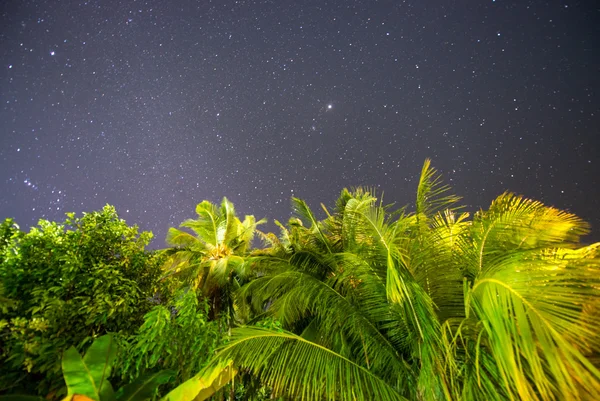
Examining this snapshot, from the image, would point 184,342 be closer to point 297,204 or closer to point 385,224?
point 385,224

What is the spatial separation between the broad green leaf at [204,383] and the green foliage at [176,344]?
74cm

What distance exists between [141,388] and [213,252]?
8941 millimetres

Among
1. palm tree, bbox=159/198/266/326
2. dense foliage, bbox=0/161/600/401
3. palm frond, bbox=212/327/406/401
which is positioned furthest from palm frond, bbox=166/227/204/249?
palm frond, bbox=212/327/406/401

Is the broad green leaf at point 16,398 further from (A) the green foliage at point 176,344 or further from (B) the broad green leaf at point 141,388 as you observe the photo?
(A) the green foliage at point 176,344

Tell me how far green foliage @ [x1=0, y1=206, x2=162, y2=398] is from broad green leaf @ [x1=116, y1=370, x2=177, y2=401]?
5.96ft

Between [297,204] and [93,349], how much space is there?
194 inches

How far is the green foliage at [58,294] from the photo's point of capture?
3.99 metres

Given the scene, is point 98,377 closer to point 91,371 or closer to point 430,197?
point 91,371

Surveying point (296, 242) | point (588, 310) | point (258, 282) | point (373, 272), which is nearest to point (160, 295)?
point (258, 282)

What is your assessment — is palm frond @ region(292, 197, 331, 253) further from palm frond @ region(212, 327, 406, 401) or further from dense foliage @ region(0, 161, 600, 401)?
palm frond @ region(212, 327, 406, 401)

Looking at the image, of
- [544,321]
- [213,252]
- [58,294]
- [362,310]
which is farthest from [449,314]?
[213,252]

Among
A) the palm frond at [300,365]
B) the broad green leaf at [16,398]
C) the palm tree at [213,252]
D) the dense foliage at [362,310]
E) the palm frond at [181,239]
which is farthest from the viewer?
the palm frond at [181,239]

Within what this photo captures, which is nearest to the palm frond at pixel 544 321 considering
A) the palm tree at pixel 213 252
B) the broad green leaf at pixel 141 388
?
the broad green leaf at pixel 141 388

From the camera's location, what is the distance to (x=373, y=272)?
4.49 meters
